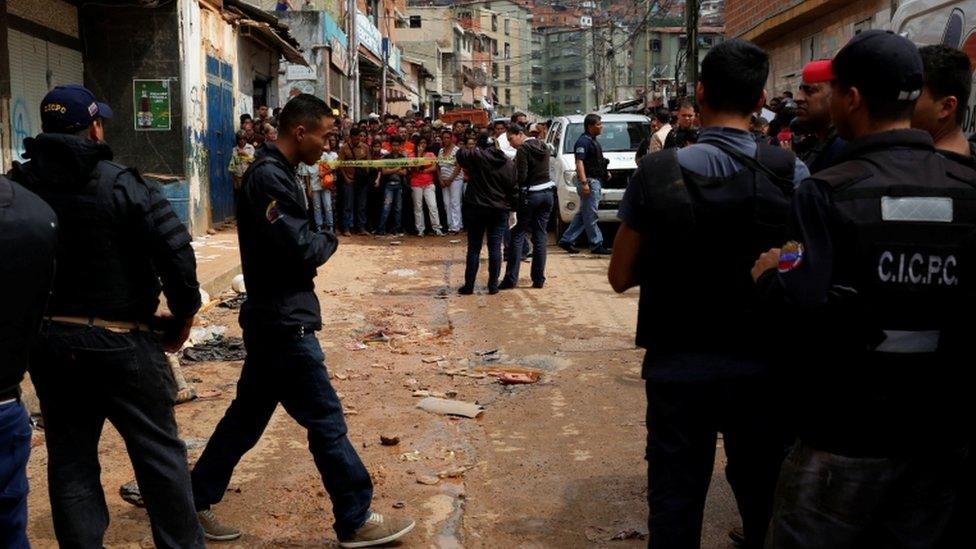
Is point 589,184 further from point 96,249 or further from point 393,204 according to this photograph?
point 96,249

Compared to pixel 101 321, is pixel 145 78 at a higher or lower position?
higher

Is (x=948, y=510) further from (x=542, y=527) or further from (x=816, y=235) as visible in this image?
(x=542, y=527)

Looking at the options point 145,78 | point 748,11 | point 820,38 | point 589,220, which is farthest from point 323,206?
point 748,11

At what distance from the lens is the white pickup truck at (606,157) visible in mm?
15742

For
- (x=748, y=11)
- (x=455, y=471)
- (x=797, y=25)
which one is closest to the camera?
(x=455, y=471)

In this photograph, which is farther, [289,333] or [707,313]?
[289,333]

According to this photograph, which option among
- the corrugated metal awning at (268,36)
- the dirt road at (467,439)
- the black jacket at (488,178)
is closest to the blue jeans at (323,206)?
the corrugated metal awning at (268,36)

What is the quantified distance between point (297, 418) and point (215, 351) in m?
4.34

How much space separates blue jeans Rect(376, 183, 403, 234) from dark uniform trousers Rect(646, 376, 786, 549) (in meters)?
15.6

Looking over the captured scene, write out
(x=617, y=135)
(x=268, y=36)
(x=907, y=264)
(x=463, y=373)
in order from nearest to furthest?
(x=907, y=264), (x=463, y=373), (x=617, y=135), (x=268, y=36)

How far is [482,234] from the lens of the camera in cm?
1152

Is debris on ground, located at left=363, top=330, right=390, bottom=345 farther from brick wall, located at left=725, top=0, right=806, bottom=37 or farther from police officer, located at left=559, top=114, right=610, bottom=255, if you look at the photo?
brick wall, located at left=725, top=0, right=806, bottom=37

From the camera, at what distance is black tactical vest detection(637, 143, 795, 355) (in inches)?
121

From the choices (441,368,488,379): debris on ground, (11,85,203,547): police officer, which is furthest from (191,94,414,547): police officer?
(441,368,488,379): debris on ground
